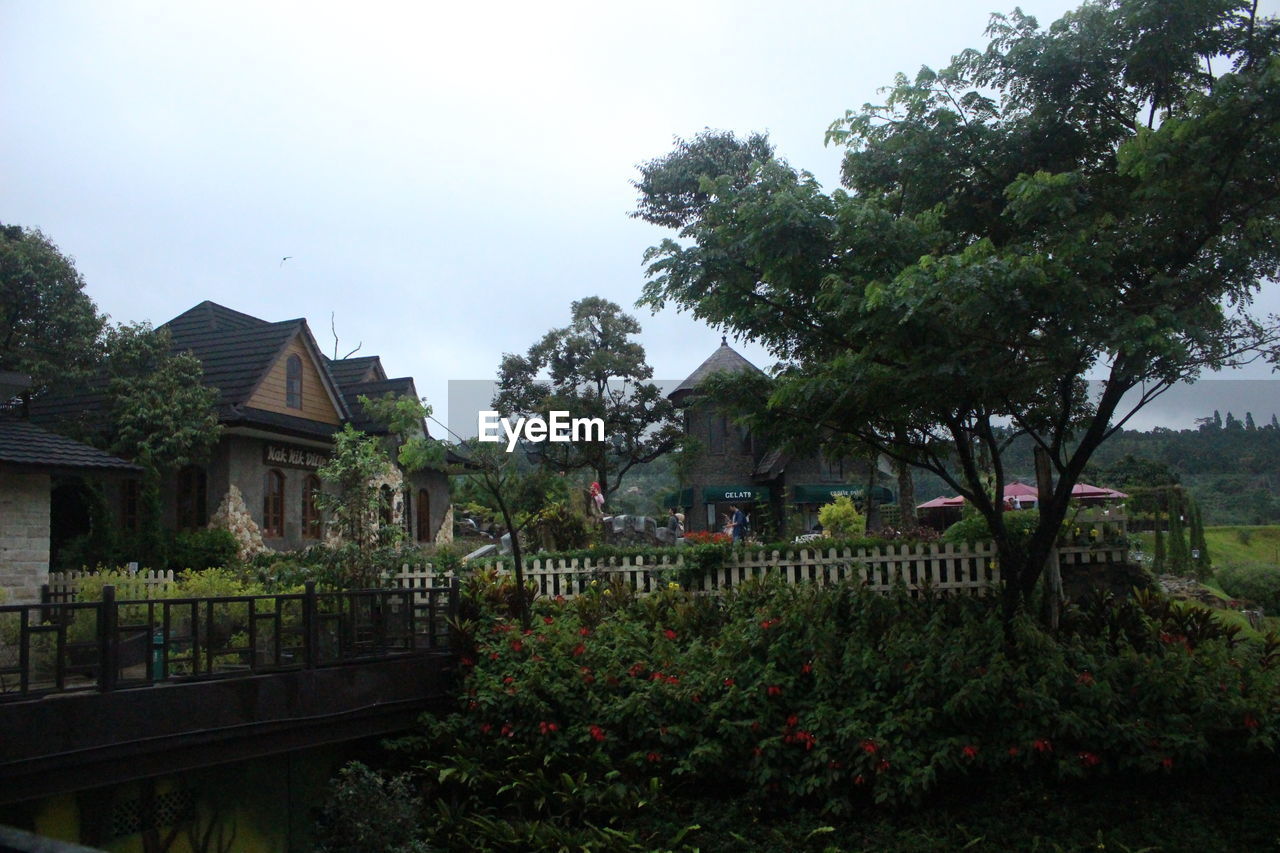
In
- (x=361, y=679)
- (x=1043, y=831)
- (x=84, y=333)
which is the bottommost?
(x=1043, y=831)

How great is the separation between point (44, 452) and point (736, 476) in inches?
888

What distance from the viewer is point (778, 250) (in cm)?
956

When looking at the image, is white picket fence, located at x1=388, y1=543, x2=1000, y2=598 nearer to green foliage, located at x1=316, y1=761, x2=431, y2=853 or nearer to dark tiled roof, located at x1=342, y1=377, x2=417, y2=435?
green foliage, located at x1=316, y1=761, x2=431, y2=853

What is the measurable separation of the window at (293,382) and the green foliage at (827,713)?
13.4 metres

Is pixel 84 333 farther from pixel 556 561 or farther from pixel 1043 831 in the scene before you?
pixel 1043 831

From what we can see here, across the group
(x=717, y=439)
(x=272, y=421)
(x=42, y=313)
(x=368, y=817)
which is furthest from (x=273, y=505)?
(x=717, y=439)

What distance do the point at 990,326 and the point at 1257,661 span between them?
13.1 ft

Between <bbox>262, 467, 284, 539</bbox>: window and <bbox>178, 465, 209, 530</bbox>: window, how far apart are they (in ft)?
3.88

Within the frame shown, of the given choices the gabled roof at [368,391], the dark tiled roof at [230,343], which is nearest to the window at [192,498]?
the dark tiled roof at [230,343]

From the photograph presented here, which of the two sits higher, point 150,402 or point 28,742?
point 150,402

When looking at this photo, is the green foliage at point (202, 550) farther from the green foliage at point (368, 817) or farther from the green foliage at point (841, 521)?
the green foliage at point (841, 521)

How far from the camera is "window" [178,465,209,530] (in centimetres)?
2009

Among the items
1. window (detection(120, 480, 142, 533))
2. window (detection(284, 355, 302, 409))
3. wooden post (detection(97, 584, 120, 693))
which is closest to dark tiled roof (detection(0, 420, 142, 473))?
window (detection(120, 480, 142, 533))

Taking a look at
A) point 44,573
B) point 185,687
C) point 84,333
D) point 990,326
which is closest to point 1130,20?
point 990,326
